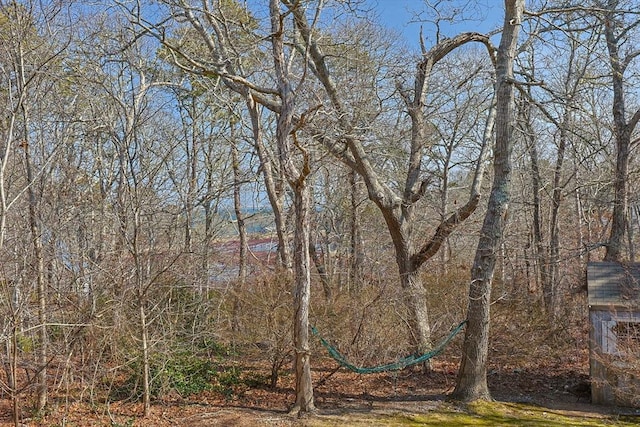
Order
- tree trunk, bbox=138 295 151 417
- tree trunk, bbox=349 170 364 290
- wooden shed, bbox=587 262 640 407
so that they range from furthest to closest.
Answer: tree trunk, bbox=349 170 364 290, wooden shed, bbox=587 262 640 407, tree trunk, bbox=138 295 151 417

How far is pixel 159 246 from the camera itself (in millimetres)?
8312

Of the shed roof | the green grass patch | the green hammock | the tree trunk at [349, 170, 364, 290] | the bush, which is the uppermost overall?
the tree trunk at [349, 170, 364, 290]

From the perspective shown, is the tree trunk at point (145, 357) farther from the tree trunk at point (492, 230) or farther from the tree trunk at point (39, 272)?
the tree trunk at point (492, 230)

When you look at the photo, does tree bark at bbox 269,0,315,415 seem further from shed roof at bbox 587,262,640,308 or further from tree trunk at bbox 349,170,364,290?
tree trunk at bbox 349,170,364,290

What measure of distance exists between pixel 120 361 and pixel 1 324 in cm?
176

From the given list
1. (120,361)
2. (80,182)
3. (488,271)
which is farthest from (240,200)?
(488,271)

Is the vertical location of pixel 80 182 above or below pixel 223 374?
above

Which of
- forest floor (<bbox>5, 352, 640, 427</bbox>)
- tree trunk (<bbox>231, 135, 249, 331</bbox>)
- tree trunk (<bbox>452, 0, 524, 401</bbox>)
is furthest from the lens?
tree trunk (<bbox>231, 135, 249, 331</bbox>)

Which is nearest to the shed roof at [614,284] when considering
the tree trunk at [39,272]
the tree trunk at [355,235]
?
the tree trunk at [355,235]

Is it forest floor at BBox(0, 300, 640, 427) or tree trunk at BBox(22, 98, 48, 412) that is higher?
tree trunk at BBox(22, 98, 48, 412)

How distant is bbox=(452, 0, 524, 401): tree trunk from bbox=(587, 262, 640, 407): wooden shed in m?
1.46

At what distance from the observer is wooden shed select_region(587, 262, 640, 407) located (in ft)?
22.4

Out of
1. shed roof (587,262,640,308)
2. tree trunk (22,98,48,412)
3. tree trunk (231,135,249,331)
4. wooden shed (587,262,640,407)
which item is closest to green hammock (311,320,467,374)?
tree trunk (231,135,249,331)

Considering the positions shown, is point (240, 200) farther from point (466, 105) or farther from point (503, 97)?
point (503, 97)
